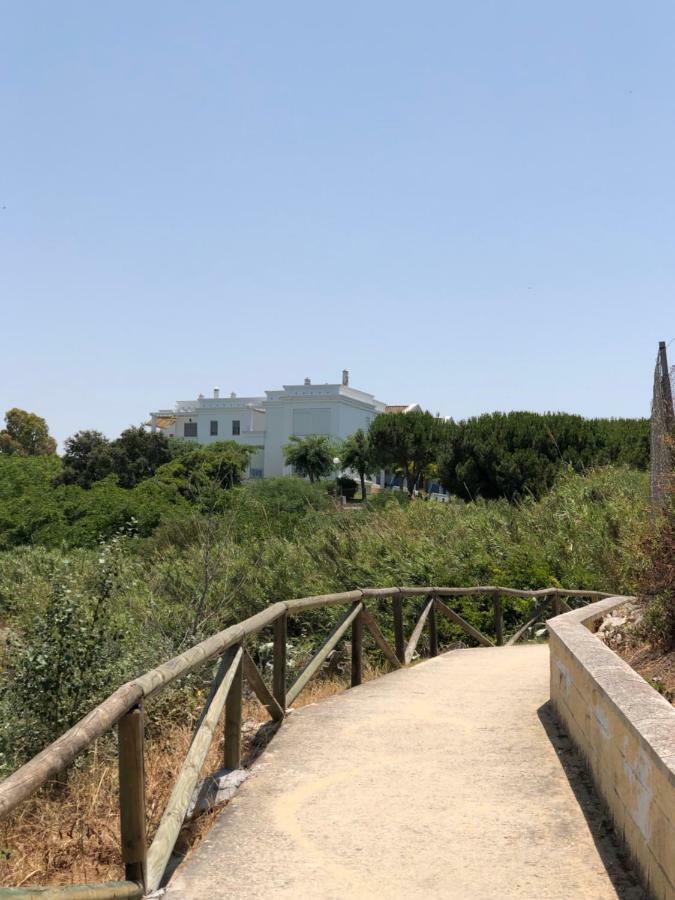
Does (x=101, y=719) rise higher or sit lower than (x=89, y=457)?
lower

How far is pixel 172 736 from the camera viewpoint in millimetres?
7125

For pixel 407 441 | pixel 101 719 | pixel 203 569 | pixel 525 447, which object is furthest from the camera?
pixel 407 441

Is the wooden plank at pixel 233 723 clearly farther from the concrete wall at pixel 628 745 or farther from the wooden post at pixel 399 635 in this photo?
the wooden post at pixel 399 635

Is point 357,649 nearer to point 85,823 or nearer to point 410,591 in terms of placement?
point 410,591

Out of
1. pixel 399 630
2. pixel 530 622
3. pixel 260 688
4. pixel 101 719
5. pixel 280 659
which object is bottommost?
pixel 530 622

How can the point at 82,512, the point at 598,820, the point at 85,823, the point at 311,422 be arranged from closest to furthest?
the point at 598,820
the point at 85,823
the point at 82,512
the point at 311,422

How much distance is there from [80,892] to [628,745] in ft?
8.06

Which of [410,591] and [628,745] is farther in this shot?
[410,591]

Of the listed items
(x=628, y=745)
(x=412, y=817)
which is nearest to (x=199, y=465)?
(x=412, y=817)

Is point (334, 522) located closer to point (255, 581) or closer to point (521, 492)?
point (255, 581)

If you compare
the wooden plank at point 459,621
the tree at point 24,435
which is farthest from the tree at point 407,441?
the wooden plank at point 459,621

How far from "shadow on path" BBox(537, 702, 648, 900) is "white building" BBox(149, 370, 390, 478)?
3291 inches

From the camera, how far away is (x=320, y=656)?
7.56 metres

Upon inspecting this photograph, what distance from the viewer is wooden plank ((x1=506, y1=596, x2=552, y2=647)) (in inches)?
579
